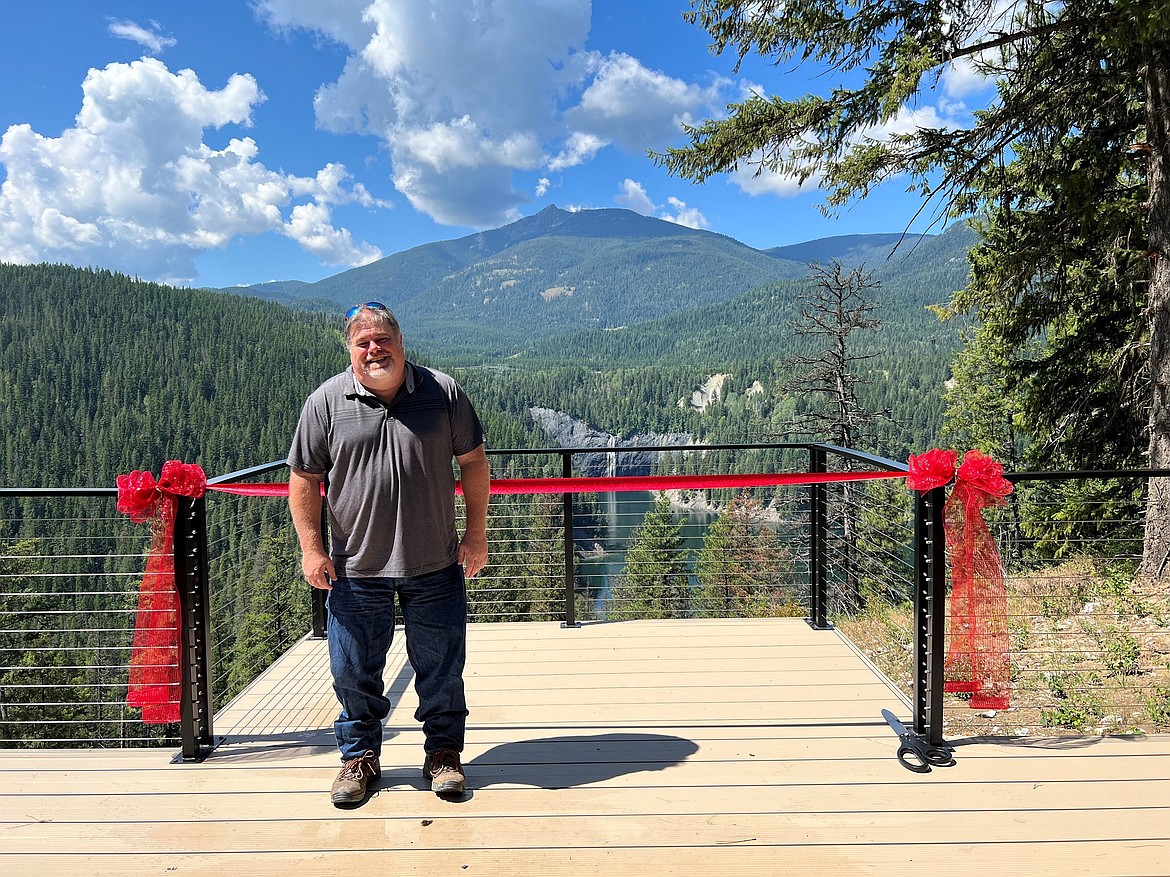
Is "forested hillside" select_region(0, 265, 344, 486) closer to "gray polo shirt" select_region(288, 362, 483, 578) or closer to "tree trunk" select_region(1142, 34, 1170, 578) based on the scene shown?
"tree trunk" select_region(1142, 34, 1170, 578)

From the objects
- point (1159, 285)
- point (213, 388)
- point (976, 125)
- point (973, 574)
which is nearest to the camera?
point (973, 574)

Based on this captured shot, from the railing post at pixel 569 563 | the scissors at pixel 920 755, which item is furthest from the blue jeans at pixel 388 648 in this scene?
the railing post at pixel 569 563

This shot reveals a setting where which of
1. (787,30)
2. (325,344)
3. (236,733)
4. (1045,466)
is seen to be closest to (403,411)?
(236,733)

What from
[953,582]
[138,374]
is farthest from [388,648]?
[138,374]

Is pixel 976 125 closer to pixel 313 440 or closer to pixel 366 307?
pixel 366 307

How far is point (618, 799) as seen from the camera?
2.64 metres

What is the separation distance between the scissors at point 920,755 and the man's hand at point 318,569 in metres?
2.21

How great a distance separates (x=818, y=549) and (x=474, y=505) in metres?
2.77

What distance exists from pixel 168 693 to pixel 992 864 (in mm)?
2952

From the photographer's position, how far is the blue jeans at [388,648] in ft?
8.55

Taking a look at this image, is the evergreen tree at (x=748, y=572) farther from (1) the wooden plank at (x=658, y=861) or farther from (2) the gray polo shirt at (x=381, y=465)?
(2) the gray polo shirt at (x=381, y=465)

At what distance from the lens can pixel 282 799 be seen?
8.70ft

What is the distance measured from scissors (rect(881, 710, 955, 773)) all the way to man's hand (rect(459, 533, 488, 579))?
1.75 m

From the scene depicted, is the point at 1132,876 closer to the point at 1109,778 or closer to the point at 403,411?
the point at 1109,778
